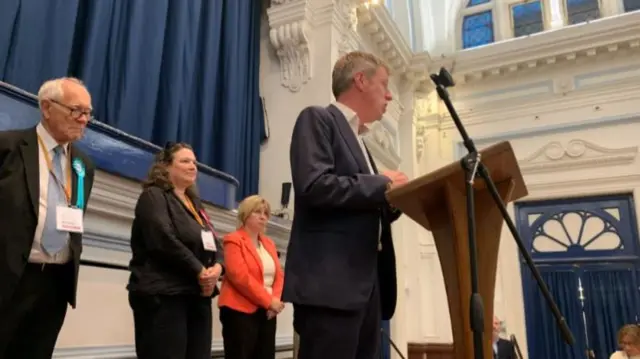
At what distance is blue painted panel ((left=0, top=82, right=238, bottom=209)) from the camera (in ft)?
6.29

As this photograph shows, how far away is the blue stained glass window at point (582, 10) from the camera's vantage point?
6.58 m

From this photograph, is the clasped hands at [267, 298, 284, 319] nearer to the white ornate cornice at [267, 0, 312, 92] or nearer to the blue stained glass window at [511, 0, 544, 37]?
the white ornate cornice at [267, 0, 312, 92]

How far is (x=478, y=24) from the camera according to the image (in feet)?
24.2

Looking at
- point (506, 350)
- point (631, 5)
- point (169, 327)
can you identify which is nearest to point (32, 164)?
point (169, 327)

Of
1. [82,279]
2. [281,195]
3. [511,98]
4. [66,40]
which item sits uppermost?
[511,98]

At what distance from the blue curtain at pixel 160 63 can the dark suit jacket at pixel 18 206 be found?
1.19 m

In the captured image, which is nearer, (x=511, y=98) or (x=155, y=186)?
(x=155, y=186)

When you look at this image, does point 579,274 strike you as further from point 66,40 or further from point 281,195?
point 66,40

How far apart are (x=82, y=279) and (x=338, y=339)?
160 cm

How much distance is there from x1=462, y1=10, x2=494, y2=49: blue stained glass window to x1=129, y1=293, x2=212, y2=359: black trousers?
6371 millimetres

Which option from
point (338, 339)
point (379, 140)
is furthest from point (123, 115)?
point (379, 140)

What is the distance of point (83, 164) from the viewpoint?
1.71 m

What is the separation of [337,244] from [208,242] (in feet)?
3.23

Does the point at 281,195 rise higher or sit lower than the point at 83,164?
higher
